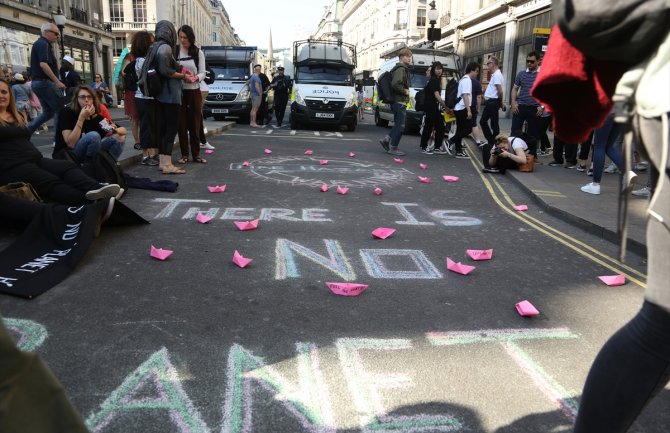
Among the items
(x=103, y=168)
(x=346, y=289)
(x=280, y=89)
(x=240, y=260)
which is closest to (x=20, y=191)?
(x=103, y=168)

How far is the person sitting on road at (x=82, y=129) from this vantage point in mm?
5785

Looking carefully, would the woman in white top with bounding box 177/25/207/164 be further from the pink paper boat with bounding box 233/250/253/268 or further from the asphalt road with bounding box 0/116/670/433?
the pink paper boat with bounding box 233/250/253/268

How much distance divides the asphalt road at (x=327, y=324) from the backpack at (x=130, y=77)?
4.23 metres

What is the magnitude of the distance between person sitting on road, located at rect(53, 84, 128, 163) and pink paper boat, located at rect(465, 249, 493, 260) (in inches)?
158

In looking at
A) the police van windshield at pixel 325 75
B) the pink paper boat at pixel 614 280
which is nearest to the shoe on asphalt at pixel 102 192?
the pink paper boat at pixel 614 280

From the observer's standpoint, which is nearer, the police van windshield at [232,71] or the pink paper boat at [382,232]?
the pink paper boat at [382,232]

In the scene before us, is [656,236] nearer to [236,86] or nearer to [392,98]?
[392,98]

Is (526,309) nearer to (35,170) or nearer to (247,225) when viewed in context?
(247,225)

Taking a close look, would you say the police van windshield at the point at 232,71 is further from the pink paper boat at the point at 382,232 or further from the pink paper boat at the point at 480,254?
the pink paper boat at the point at 480,254

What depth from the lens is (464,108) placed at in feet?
35.9

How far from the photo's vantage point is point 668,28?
51.1 inches

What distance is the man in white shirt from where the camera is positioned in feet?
35.5

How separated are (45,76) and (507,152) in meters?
7.57

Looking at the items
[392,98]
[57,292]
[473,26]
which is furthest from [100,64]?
[57,292]
